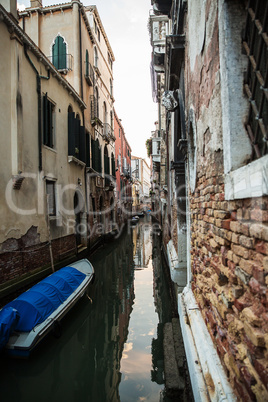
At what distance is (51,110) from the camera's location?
8516 mm

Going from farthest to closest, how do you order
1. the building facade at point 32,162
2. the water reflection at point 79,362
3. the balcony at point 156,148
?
the balcony at point 156,148, the building facade at point 32,162, the water reflection at point 79,362

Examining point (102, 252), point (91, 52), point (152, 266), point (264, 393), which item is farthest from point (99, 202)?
point (264, 393)

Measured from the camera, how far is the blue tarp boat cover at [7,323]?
379 cm

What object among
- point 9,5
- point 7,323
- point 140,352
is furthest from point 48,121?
point 140,352

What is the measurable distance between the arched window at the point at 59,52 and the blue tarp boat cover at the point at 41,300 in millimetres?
9597

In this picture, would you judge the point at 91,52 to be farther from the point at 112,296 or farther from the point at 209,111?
the point at 209,111

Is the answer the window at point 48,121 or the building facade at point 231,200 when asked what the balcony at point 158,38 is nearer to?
the window at point 48,121

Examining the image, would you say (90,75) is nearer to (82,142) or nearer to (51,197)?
(82,142)

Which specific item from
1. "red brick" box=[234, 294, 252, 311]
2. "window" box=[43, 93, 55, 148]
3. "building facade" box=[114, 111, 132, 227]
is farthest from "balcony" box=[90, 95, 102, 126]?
"red brick" box=[234, 294, 252, 311]

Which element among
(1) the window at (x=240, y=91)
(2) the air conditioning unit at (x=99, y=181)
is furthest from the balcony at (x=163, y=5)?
(2) the air conditioning unit at (x=99, y=181)

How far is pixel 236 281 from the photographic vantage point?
162 centimetres

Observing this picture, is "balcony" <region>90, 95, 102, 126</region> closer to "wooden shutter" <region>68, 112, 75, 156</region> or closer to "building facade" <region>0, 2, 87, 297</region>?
"building facade" <region>0, 2, 87, 297</region>

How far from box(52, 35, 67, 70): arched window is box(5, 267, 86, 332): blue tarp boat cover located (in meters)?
9.60

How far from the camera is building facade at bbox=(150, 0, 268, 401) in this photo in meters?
1.31
